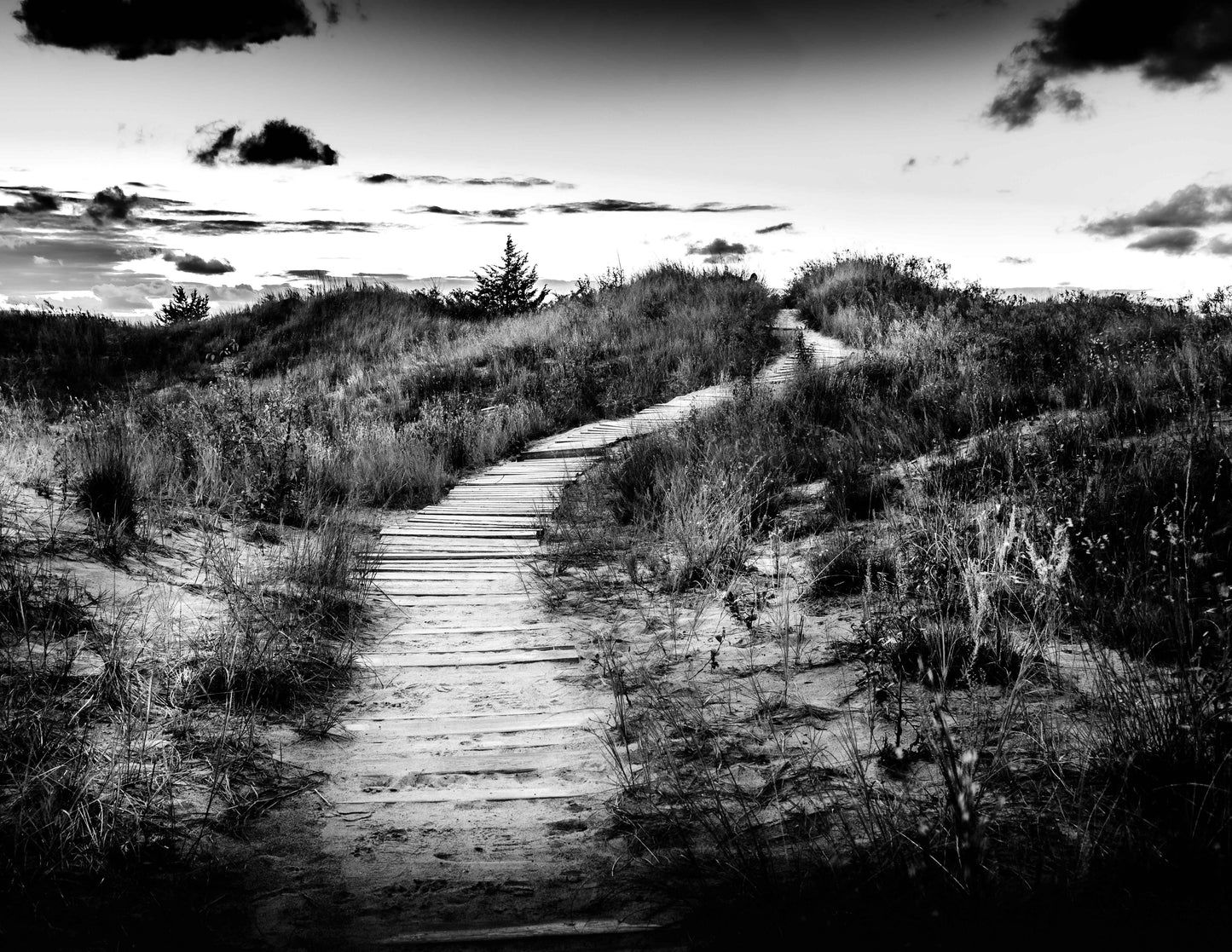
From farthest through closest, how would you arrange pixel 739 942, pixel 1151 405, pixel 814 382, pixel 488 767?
pixel 814 382
pixel 1151 405
pixel 488 767
pixel 739 942

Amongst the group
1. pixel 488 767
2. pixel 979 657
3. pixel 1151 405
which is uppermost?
pixel 1151 405

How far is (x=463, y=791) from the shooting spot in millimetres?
2850

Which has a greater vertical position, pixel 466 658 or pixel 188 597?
pixel 188 597

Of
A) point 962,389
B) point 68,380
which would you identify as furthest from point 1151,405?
point 68,380

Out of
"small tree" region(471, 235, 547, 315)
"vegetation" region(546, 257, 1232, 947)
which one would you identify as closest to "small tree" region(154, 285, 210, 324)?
"small tree" region(471, 235, 547, 315)

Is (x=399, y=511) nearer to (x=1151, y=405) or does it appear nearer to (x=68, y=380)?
(x=1151, y=405)

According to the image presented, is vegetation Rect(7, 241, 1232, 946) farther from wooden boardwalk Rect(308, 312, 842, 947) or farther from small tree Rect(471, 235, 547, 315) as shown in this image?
small tree Rect(471, 235, 547, 315)

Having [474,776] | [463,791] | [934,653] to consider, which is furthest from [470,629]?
[934,653]

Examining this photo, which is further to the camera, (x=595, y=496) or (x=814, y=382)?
(x=814, y=382)

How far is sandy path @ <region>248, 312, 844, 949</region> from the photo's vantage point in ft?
7.02

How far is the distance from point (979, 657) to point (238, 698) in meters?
3.45

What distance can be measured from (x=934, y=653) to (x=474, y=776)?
2131 millimetres

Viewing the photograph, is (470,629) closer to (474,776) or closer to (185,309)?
(474,776)

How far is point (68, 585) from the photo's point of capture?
4125mm
